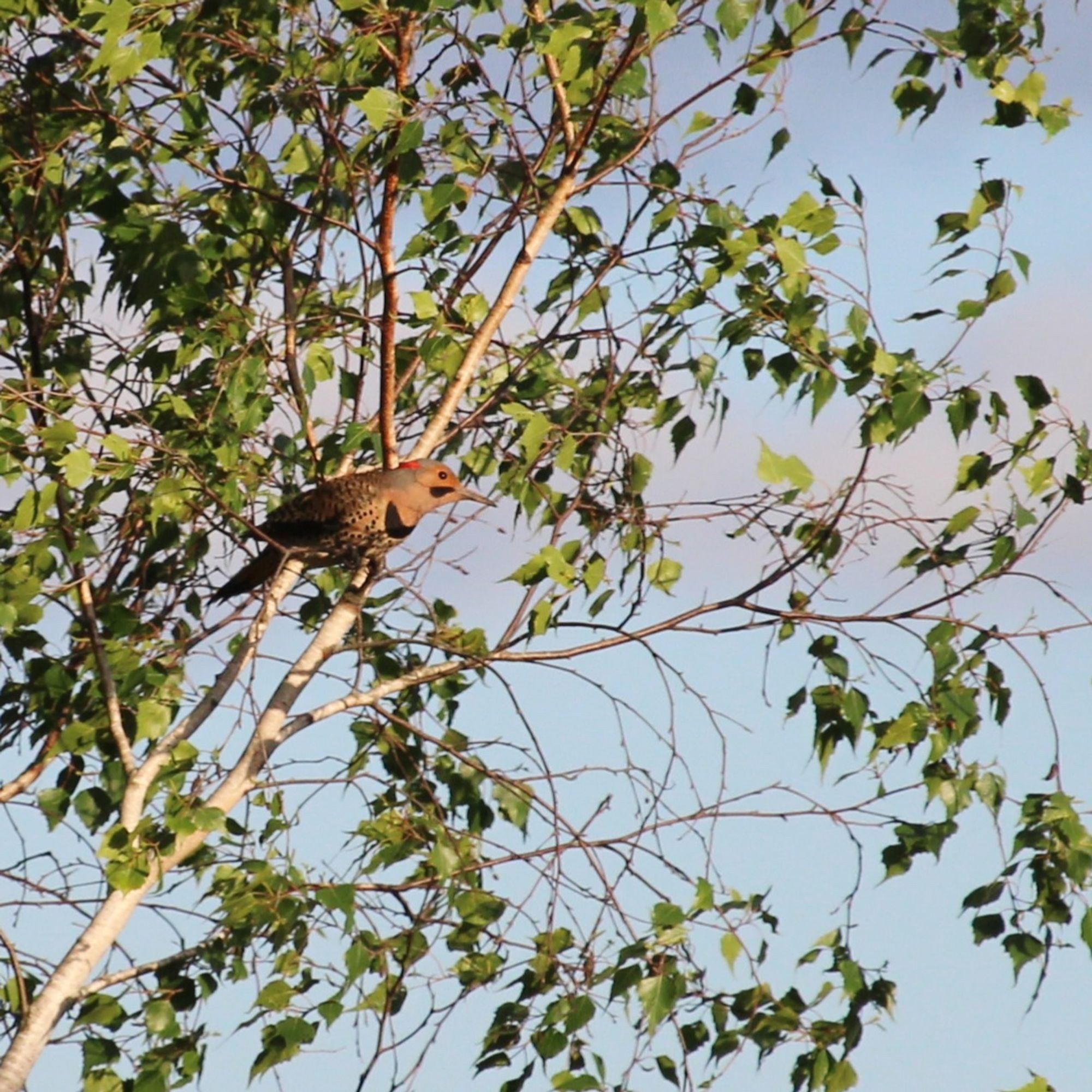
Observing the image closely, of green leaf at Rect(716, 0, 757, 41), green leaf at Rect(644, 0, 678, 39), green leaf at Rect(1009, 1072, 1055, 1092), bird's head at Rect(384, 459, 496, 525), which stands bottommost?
green leaf at Rect(1009, 1072, 1055, 1092)

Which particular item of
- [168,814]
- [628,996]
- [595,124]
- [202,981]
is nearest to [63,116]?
[595,124]

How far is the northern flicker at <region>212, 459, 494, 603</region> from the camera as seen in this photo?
6367 millimetres

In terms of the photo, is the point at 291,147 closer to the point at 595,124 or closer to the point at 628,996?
the point at 595,124

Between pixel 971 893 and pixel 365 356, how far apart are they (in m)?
2.93

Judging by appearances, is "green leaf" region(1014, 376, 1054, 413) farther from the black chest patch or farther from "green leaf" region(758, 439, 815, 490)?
the black chest patch

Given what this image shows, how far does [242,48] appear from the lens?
19.0 feet

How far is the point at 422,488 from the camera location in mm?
6555

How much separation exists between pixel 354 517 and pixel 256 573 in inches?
18.6

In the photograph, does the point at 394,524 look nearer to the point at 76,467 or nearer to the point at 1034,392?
the point at 76,467

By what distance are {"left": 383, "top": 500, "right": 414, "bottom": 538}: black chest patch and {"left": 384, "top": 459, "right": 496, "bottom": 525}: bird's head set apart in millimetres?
13

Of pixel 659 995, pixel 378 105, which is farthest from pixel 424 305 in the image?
pixel 659 995

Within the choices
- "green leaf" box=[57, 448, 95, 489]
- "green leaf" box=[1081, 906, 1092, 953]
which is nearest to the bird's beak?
"green leaf" box=[57, 448, 95, 489]

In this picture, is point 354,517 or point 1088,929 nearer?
point 1088,929

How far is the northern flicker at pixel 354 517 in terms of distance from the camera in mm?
6367
